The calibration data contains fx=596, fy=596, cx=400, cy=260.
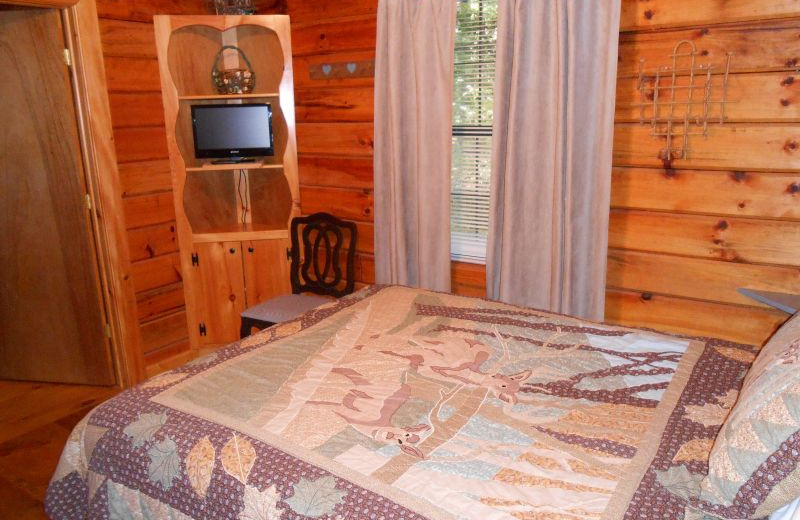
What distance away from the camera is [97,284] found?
3.17 m

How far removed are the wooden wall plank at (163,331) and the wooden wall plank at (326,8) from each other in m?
1.87

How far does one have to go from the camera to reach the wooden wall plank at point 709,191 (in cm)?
232

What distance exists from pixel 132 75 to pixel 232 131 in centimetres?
57

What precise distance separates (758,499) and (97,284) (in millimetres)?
3080

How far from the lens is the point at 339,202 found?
355 centimetres

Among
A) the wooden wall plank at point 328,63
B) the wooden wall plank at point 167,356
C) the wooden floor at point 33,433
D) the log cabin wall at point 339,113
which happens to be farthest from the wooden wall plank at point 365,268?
the wooden floor at point 33,433

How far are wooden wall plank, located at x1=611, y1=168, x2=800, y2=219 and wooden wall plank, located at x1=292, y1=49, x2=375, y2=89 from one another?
1.45m

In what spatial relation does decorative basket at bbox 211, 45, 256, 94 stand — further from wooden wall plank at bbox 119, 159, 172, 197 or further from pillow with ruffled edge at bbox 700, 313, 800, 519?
pillow with ruffled edge at bbox 700, 313, 800, 519

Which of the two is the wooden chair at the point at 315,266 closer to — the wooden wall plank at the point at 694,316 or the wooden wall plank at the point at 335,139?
the wooden wall plank at the point at 335,139

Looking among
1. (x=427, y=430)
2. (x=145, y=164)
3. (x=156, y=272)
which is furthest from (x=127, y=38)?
(x=427, y=430)

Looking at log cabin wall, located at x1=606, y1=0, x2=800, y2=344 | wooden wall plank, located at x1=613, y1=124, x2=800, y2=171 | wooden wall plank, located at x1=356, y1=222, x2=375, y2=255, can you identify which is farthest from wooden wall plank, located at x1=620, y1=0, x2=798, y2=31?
wooden wall plank, located at x1=356, y1=222, x2=375, y2=255

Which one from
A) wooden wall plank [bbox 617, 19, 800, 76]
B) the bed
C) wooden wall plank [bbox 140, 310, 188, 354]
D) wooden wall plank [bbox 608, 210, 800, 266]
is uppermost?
wooden wall plank [bbox 617, 19, 800, 76]

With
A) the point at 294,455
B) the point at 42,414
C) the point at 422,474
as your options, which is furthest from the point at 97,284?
the point at 422,474

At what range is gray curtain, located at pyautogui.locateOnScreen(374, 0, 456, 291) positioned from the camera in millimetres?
2943
